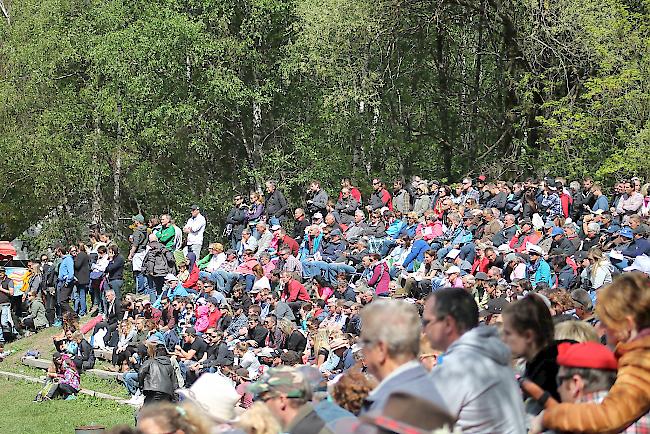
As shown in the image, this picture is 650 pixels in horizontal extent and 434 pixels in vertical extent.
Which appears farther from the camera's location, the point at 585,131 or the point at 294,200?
the point at 294,200

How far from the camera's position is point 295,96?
3488 cm

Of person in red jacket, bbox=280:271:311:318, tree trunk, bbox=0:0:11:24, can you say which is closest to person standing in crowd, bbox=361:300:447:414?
person in red jacket, bbox=280:271:311:318

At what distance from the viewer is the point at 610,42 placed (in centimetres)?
2552

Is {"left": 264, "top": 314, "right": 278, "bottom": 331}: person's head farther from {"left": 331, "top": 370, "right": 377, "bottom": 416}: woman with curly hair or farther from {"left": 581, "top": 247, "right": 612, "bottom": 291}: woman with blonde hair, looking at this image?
{"left": 331, "top": 370, "right": 377, "bottom": 416}: woman with curly hair

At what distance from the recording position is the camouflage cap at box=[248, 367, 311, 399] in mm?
4055

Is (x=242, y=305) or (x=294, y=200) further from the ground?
(x=242, y=305)

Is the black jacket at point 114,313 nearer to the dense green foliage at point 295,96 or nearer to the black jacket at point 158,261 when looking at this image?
the black jacket at point 158,261

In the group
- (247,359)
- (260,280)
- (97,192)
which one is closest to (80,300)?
(260,280)

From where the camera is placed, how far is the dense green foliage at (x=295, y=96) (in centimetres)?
2638

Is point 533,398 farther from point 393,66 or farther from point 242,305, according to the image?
point 393,66

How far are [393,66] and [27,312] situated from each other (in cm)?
1287

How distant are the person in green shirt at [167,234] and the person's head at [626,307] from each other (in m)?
18.0

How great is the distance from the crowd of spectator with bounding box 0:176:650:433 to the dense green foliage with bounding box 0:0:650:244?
12.6 feet

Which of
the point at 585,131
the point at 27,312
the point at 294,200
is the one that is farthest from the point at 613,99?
the point at 27,312
